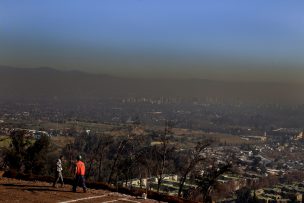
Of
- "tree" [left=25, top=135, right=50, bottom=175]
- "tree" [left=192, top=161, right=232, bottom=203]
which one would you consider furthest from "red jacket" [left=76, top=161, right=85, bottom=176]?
"tree" [left=25, top=135, right=50, bottom=175]

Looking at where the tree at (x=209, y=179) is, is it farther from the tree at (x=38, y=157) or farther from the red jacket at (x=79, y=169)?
the red jacket at (x=79, y=169)

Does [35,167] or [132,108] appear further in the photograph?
[132,108]

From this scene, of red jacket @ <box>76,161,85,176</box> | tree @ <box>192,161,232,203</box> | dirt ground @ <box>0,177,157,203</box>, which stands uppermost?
red jacket @ <box>76,161,85,176</box>

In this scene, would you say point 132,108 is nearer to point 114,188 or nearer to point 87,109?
point 87,109

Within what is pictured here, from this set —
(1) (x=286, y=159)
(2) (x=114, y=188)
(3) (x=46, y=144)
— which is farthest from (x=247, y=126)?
(2) (x=114, y=188)

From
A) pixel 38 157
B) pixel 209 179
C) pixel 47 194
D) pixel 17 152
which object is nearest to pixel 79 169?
pixel 47 194

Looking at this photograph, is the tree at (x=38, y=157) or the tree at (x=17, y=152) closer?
the tree at (x=38, y=157)

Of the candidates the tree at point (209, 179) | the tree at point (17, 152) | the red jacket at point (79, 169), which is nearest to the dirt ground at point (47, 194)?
the red jacket at point (79, 169)

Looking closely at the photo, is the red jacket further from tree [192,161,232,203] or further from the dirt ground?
tree [192,161,232,203]
